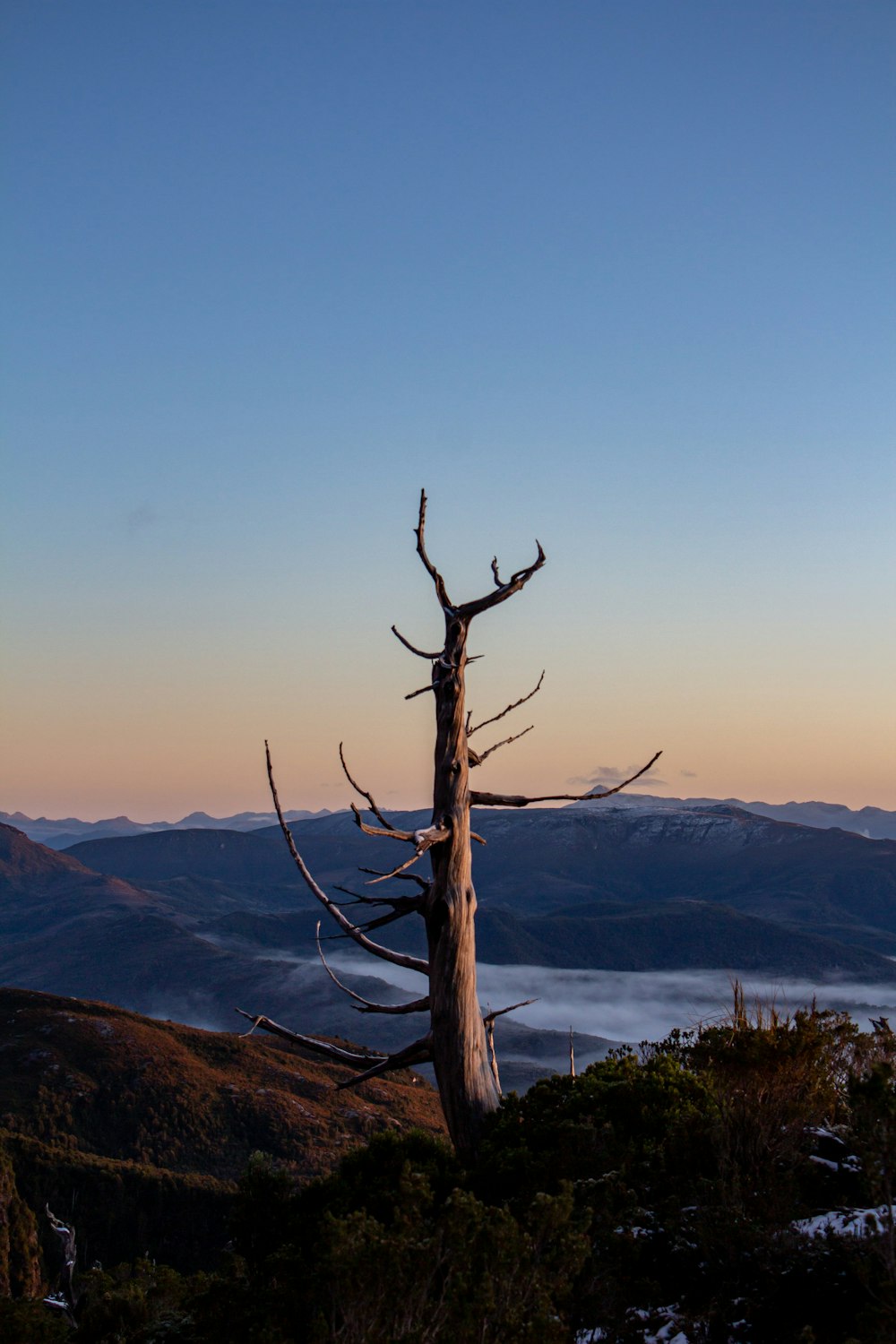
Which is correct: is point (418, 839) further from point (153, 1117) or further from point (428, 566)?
point (153, 1117)

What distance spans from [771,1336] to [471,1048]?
11.5 feet

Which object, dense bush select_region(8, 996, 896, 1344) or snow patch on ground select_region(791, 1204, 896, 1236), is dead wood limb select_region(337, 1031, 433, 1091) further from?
snow patch on ground select_region(791, 1204, 896, 1236)

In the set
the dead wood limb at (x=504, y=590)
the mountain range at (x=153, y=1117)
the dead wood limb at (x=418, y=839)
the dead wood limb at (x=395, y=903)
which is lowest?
the mountain range at (x=153, y=1117)

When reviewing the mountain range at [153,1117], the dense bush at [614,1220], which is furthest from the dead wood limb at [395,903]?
the mountain range at [153,1117]

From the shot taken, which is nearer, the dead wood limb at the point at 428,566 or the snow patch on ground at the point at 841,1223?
the snow patch on ground at the point at 841,1223

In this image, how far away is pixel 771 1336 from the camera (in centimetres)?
601

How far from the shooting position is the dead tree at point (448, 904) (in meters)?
8.95

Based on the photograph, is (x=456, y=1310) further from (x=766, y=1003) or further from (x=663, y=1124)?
(x=766, y=1003)

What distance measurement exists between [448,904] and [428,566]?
3.02 meters

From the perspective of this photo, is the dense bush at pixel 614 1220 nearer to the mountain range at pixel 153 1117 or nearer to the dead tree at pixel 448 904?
the dead tree at pixel 448 904

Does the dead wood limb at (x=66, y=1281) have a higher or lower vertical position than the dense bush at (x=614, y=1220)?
lower

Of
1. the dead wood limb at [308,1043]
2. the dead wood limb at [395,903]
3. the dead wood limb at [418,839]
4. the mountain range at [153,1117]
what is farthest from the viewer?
the mountain range at [153,1117]

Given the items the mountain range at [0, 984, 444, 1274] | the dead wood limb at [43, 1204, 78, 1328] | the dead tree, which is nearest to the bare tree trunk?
the dead tree

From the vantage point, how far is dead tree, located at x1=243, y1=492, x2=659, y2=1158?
8953 millimetres
